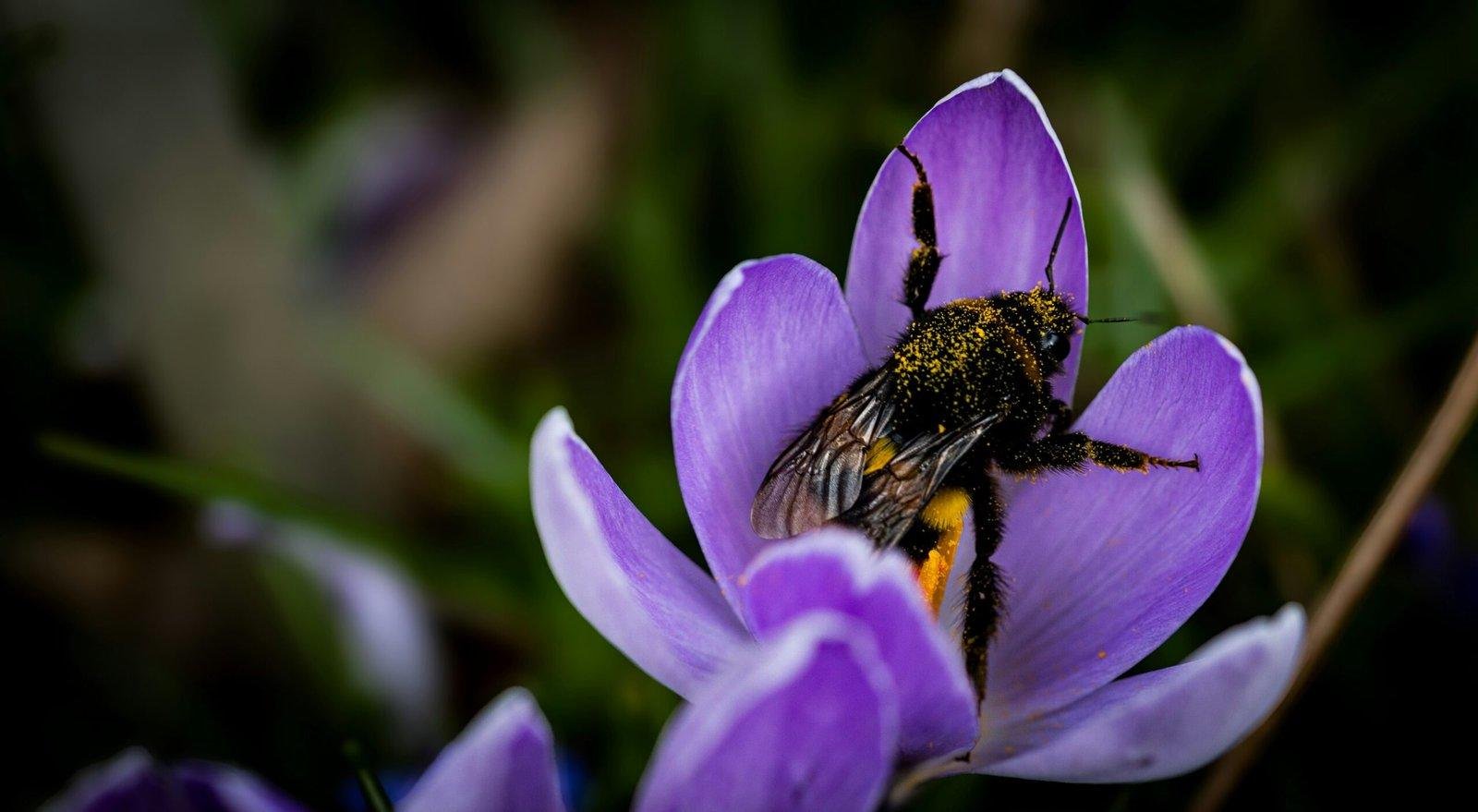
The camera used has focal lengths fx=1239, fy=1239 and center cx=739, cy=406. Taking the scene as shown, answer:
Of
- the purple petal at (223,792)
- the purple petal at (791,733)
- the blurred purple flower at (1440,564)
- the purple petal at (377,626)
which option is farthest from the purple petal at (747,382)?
the blurred purple flower at (1440,564)

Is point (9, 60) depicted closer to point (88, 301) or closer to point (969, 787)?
point (88, 301)

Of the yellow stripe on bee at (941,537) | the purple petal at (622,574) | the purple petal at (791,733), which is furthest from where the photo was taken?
the yellow stripe on bee at (941,537)

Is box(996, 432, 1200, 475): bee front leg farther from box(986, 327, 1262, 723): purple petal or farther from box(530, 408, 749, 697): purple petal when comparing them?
box(530, 408, 749, 697): purple petal

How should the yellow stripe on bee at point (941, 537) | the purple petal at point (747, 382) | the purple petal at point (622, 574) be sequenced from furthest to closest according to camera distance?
the yellow stripe on bee at point (941, 537) → the purple petal at point (747, 382) → the purple petal at point (622, 574)

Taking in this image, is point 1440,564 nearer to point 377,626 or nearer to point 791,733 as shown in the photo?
point 791,733

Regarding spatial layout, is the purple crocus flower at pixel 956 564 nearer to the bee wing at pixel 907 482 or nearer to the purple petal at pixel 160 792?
the bee wing at pixel 907 482

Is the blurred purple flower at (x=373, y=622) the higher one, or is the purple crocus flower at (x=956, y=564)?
the purple crocus flower at (x=956, y=564)

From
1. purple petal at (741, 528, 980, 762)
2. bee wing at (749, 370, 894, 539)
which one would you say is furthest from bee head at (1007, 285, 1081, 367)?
purple petal at (741, 528, 980, 762)

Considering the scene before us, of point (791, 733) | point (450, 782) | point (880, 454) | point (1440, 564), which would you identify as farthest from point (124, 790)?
point (1440, 564)
